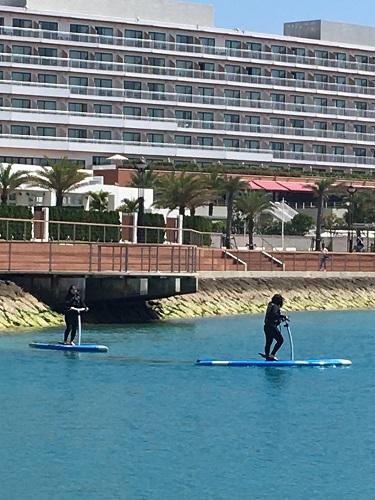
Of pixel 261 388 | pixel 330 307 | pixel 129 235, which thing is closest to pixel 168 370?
pixel 261 388

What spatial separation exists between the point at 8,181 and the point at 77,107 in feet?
132

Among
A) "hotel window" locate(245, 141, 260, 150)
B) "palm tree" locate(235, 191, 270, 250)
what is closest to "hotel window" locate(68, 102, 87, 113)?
"hotel window" locate(245, 141, 260, 150)

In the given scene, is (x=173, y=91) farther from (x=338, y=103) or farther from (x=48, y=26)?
(x=338, y=103)

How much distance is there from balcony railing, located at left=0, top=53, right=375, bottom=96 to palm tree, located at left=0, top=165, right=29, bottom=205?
36735mm

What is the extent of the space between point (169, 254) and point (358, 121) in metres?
86.7

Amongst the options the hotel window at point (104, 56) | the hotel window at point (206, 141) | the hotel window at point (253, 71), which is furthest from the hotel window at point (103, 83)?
the hotel window at point (253, 71)

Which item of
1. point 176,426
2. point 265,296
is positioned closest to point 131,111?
point 265,296

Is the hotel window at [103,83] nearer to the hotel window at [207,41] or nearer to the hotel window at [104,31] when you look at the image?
the hotel window at [104,31]

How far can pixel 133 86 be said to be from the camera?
4771 inches

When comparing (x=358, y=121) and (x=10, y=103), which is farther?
(x=358, y=121)

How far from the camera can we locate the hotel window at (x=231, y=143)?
125 m

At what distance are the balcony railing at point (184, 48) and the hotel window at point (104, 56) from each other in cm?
85

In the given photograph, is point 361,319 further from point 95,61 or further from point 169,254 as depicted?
point 95,61

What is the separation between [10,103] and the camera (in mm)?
113812
